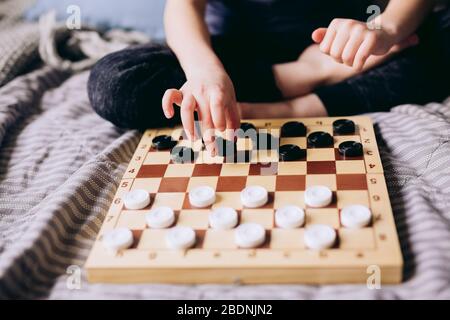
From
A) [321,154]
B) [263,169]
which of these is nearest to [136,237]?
[263,169]

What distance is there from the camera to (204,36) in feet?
3.65

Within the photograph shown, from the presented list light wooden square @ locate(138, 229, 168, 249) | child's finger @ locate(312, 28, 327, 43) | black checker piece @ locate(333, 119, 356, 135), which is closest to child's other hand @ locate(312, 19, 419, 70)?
child's finger @ locate(312, 28, 327, 43)

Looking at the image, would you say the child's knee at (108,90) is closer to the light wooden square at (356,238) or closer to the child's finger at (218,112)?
the child's finger at (218,112)

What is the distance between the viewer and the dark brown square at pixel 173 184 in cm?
85

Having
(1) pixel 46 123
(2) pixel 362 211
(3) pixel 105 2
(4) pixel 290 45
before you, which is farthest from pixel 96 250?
(3) pixel 105 2

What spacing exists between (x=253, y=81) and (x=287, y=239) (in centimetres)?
51

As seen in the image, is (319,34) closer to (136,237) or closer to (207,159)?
(207,159)

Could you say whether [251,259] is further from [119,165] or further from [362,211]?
[119,165]

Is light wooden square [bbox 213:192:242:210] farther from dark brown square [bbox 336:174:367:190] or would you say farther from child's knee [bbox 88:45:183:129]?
child's knee [bbox 88:45:183:129]

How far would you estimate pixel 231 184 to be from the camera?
0.85m

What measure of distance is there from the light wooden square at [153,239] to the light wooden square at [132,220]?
0.7 inches

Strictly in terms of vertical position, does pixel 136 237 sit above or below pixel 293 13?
below

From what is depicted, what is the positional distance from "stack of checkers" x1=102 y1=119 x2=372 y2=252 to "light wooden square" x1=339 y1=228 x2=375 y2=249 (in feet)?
0.04
